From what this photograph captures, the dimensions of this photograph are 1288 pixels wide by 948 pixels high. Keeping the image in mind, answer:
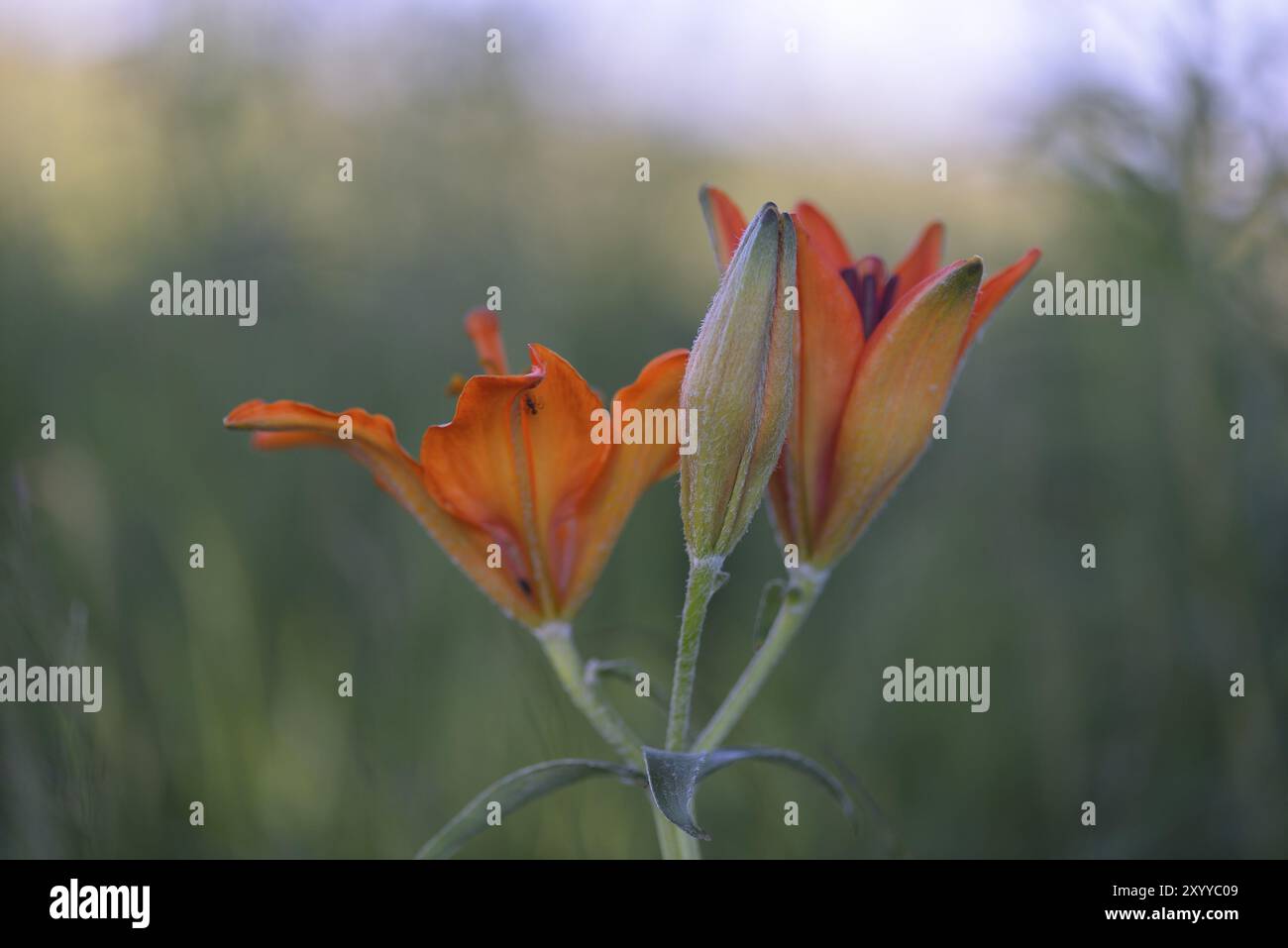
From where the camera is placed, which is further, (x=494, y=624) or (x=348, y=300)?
(x=348, y=300)

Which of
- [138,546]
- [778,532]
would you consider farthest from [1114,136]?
[138,546]

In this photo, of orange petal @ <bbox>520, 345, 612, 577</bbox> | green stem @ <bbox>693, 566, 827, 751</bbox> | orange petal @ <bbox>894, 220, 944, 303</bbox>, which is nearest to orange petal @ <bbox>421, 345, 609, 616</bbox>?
orange petal @ <bbox>520, 345, 612, 577</bbox>

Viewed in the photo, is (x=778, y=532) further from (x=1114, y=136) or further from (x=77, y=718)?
(x=1114, y=136)

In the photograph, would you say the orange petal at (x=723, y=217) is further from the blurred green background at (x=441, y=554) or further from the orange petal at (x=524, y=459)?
the blurred green background at (x=441, y=554)

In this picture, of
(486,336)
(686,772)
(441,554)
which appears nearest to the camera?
(686,772)

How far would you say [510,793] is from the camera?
1.01m

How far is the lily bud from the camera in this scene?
3.28 feet

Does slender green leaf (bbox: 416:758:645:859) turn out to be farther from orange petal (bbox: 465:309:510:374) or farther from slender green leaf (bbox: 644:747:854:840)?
orange petal (bbox: 465:309:510:374)

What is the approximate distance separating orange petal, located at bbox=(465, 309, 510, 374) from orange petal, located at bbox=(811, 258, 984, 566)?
0.39 metres

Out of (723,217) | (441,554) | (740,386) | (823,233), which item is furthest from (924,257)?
(441,554)

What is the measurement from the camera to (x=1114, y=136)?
93.7 inches

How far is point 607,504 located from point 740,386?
26 centimetres

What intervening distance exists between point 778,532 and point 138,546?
2.29 meters

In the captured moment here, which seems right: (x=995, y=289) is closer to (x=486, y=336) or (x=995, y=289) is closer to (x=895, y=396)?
(x=895, y=396)
